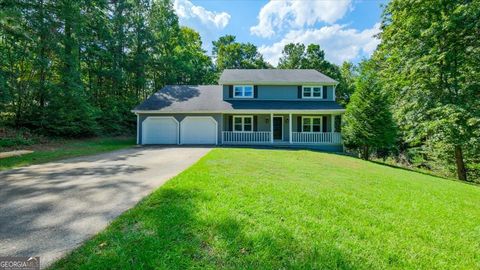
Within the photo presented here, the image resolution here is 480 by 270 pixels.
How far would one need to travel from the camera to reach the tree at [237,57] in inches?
1622

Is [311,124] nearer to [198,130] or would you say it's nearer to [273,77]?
[273,77]

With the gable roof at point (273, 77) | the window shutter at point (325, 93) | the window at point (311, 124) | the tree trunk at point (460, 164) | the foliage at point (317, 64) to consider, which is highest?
the foliage at point (317, 64)

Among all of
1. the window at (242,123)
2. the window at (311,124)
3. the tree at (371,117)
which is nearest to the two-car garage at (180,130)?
the window at (242,123)

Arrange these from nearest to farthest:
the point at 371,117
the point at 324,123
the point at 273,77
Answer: the point at 371,117 → the point at 324,123 → the point at 273,77

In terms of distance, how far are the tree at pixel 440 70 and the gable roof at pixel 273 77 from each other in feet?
16.8

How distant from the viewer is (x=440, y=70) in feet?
48.5

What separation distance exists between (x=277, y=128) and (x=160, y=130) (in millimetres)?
8736

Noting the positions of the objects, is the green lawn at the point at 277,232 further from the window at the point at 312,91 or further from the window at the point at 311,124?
the window at the point at 312,91

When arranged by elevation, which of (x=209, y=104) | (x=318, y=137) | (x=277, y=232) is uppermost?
(x=209, y=104)

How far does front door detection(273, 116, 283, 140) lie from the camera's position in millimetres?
19672

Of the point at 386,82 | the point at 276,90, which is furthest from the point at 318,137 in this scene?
the point at 386,82

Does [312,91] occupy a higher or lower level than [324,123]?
higher

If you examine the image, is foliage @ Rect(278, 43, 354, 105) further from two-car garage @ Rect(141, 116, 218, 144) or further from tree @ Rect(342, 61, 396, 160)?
two-car garage @ Rect(141, 116, 218, 144)

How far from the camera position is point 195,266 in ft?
8.95
